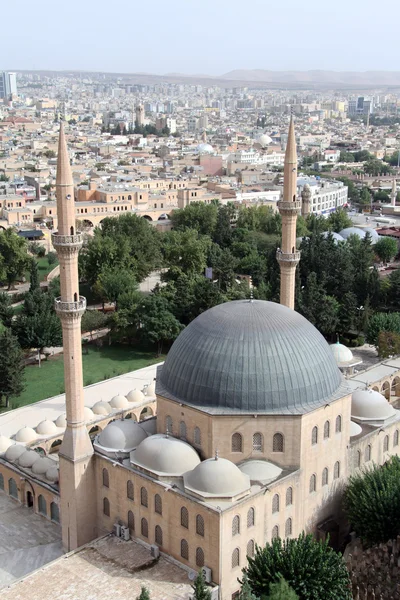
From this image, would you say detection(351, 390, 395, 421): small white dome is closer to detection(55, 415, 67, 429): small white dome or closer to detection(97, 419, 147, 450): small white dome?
detection(97, 419, 147, 450): small white dome

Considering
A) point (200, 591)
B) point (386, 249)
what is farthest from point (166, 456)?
point (386, 249)

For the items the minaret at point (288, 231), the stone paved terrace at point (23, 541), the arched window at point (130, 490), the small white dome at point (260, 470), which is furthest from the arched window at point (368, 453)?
the stone paved terrace at point (23, 541)

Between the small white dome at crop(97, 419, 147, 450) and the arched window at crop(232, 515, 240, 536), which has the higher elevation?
the small white dome at crop(97, 419, 147, 450)

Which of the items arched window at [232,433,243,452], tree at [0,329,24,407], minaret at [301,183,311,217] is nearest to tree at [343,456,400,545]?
arched window at [232,433,243,452]

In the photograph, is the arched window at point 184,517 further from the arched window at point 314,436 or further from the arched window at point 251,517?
the arched window at point 314,436

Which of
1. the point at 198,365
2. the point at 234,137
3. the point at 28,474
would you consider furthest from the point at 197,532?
the point at 234,137

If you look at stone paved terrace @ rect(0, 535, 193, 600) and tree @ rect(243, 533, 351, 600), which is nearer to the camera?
tree @ rect(243, 533, 351, 600)

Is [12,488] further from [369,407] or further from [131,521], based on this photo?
[369,407]
